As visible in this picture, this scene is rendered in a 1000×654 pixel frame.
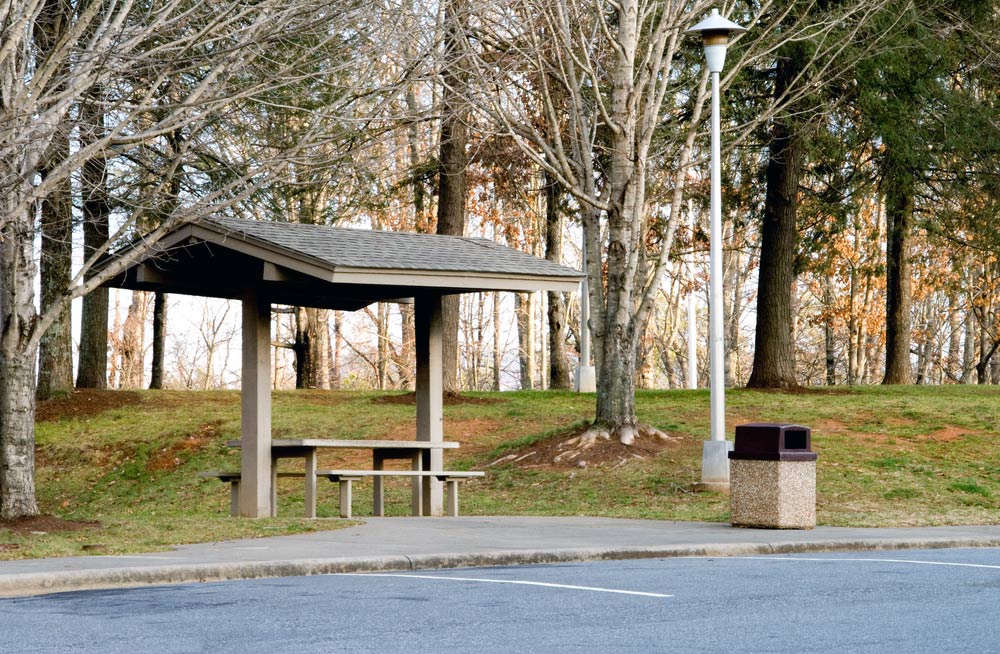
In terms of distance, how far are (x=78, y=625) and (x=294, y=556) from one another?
3.44 metres

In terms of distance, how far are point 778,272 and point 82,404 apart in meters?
15.4

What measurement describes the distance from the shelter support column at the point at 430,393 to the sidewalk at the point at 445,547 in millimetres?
1392

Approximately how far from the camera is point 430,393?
17922mm

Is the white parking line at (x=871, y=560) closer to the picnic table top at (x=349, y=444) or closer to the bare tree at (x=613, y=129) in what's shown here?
the picnic table top at (x=349, y=444)

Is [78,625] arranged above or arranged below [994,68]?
below

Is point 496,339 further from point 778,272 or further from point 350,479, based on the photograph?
point 350,479

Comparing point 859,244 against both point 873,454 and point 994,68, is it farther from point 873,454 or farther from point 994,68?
point 873,454

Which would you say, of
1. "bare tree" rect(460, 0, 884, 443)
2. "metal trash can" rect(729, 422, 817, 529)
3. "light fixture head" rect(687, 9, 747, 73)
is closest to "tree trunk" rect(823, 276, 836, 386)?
"bare tree" rect(460, 0, 884, 443)

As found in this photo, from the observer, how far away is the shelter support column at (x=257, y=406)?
654 inches

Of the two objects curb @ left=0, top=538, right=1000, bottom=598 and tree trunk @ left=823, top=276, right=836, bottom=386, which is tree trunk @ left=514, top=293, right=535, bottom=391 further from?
curb @ left=0, top=538, right=1000, bottom=598

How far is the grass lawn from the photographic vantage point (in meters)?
17.8

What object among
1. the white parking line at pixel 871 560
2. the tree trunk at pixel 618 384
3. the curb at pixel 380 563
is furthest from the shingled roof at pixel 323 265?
the white parking line at pixel 871 560

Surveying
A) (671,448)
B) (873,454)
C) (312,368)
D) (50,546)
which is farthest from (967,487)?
(312,368)

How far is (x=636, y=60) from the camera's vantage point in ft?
83.8
